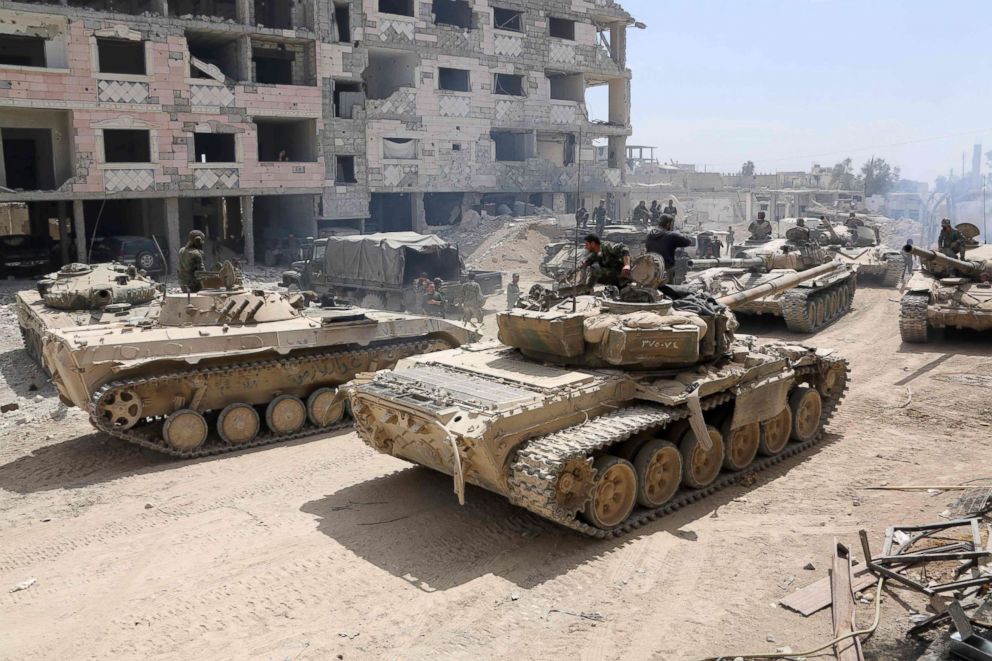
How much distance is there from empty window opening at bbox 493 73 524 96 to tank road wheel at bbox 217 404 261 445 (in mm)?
30310

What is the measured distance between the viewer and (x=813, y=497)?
902 centimetres

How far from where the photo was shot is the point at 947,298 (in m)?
15.9

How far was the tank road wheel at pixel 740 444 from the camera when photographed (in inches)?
375

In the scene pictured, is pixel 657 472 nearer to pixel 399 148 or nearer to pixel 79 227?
pixel 79 227

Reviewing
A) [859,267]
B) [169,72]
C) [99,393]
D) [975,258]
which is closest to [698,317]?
[99,393]

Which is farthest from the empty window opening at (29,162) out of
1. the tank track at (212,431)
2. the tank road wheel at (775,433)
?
the tank road wheel at (775,433)

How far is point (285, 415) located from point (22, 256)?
59.1 ft

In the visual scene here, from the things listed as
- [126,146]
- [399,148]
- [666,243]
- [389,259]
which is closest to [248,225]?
[126,146]

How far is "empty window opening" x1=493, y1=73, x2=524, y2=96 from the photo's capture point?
3956 centimetres

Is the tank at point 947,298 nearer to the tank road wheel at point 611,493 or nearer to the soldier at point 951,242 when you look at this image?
the soldier at point 951,242

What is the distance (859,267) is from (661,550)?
1947 cm

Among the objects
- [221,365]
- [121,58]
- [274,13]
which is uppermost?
[274,13]

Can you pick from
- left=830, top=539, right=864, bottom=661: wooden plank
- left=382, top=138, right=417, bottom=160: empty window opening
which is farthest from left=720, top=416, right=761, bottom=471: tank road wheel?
left=382, top=138, right=417, bottom=160: empty window opening

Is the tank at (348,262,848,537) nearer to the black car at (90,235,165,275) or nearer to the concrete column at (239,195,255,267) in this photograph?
the black car at (90,235,165,275)
